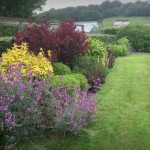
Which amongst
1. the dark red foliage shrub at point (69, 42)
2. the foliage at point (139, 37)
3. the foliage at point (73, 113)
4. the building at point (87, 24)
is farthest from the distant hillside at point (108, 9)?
the foliage at point (139, 37)

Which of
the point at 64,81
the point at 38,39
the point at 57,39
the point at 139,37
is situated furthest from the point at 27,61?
the point at 139,37

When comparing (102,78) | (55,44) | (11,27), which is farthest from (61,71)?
(11,27)

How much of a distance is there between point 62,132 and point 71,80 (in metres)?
2.07

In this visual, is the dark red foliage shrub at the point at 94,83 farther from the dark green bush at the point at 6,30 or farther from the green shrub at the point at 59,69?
the dark green bush at the point at 6,30

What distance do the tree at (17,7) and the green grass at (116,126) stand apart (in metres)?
22.9

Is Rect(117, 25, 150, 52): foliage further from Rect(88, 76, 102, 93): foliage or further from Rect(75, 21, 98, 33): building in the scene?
Rect(88, 76, 102, 93): foliage

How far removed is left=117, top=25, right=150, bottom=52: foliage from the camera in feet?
95.3

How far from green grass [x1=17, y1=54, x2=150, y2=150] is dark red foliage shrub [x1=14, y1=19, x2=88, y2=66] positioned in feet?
5.50

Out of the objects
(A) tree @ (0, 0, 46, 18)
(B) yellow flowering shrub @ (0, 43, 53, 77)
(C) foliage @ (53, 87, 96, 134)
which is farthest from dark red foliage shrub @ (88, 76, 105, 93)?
(A) tree @ (0, 0, 46, 18)

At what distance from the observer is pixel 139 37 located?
29203mm

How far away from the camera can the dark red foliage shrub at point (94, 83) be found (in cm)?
917

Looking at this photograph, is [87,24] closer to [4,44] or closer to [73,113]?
[4,44]

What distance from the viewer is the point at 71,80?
740 cm

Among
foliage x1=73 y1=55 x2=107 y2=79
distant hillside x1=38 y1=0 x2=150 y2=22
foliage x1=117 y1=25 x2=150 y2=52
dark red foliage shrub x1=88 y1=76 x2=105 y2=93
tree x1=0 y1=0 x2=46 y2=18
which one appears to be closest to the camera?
distant hillside x1=38 y1=0 x2=150 y2=22
